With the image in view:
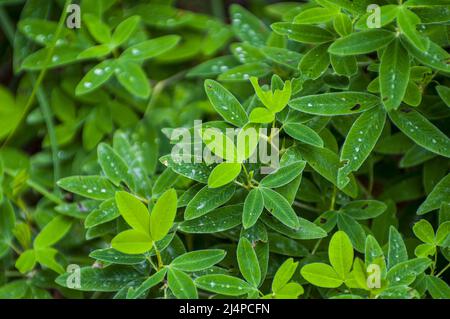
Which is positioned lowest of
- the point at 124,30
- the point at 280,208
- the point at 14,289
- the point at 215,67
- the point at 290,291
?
the point at 14,289

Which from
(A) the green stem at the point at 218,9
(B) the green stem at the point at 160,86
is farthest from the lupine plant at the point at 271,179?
(A) the green stem at the point at 218,9

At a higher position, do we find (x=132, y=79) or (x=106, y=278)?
(x=132, y=79)

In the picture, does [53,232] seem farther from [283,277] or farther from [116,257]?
[283,277]

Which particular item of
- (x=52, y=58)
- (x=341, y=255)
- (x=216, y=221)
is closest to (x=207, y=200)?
(x=216, y=221)

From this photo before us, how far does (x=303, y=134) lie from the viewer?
1.16 metres

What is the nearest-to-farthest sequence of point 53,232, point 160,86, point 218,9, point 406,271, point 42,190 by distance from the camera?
point 406,271, point 53,232, point 42,190, point 160,86, point 218,9

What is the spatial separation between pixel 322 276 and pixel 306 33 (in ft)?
1.55

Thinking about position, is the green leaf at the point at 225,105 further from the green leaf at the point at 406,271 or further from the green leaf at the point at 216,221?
the green leaf at the point at 406,271

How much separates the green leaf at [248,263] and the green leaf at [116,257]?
0.18 m

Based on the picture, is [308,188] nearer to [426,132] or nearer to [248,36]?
[426,132]

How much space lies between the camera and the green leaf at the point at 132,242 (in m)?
1.10

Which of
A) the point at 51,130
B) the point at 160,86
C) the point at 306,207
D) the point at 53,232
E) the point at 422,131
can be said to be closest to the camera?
the point at 422,131

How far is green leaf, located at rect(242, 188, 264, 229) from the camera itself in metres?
1.11

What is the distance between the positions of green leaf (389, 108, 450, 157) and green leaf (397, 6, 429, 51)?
0.15 meters
